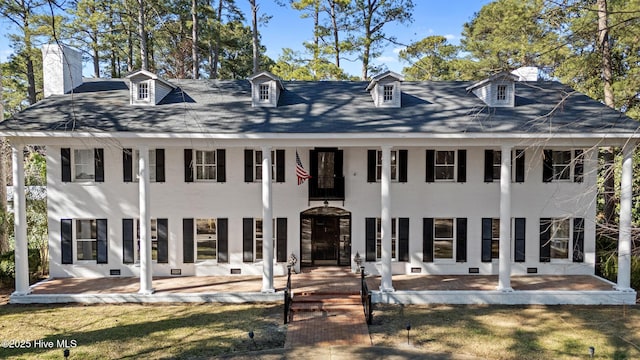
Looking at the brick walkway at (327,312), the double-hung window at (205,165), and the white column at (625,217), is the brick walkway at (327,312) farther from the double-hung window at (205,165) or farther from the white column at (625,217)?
the white column at (625,217)

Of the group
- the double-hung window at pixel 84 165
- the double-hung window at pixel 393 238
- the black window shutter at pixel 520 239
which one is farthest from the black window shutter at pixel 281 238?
the black window shutter at pixel 520 239

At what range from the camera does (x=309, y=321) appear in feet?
35.3

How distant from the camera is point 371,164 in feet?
46.9

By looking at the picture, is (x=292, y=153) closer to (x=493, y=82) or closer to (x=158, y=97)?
(x=158, y=97)

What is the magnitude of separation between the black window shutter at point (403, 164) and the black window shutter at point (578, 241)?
260 inches

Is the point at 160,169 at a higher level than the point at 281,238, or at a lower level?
higher

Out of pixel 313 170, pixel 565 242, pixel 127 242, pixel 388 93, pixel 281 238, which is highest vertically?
pixel 388 93

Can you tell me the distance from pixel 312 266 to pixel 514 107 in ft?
31.0

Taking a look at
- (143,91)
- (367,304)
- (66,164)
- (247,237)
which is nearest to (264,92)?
(143,91)

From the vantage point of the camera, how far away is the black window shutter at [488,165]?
14.2 m

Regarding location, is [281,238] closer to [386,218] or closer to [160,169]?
[386,218]

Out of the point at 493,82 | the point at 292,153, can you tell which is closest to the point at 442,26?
the point at 493,82

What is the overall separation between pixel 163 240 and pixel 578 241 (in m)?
15.4

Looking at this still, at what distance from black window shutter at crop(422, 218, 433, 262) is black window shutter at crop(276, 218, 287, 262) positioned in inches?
205
